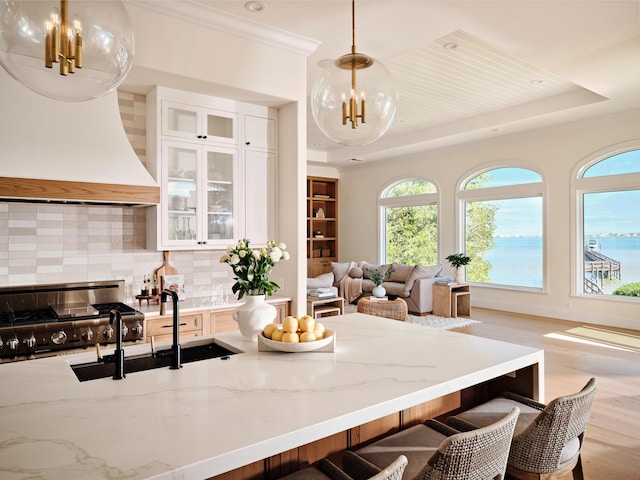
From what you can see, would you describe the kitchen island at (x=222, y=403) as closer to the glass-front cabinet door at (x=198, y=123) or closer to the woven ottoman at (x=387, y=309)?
the glass-front cabinet door at (x=198, y=123)

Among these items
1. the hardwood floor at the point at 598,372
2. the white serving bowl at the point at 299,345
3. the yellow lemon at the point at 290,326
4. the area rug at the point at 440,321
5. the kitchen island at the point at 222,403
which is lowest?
the hardwood floor at the point at 598,372

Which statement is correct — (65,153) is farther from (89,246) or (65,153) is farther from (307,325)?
(307,325)

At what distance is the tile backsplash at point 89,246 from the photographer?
307 cm

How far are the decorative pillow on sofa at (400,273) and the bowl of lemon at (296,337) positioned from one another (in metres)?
5.64

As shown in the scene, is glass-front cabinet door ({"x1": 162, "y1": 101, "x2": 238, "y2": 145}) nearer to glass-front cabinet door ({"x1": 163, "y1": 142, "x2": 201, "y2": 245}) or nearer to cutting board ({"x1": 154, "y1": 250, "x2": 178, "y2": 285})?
glass-front cabinet door ({"x1": 163, "y1": 142, "x2": 201, "y2": 245})

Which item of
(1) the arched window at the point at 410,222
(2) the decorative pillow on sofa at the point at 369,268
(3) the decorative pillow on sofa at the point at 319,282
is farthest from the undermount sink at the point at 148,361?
(1) the arched window at the point at 410,222

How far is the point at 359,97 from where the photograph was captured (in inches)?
73.8

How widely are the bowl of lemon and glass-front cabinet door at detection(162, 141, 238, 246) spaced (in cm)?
180

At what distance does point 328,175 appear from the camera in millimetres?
10438

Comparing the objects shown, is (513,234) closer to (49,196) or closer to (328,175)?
(328,175)

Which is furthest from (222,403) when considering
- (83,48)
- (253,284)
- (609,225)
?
(609,225)

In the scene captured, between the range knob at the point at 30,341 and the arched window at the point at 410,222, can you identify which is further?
the arched window at the point at 410,222

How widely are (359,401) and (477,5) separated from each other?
272cm

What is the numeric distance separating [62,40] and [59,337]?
215cm
